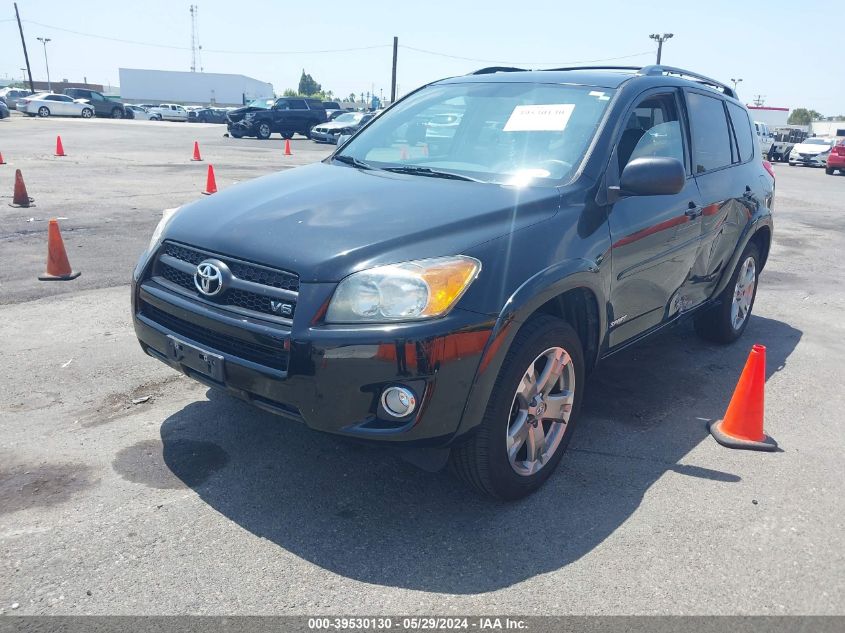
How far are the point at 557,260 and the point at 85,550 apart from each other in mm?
2246

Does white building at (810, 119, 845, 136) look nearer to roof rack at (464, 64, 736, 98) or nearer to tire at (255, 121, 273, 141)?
tire at (255, 121, 273, 141)

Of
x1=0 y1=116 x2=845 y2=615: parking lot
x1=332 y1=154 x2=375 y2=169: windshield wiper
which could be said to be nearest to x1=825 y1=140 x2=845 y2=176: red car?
x1=0 y1=116 x2=845 y2=615: parking lot

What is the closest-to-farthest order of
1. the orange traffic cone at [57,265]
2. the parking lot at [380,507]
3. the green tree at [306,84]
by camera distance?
the parking lot at [380,507] < the orange traffic cone at [57,265] < the green tree at [306,84]

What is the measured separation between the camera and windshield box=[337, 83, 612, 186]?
11.8 feet

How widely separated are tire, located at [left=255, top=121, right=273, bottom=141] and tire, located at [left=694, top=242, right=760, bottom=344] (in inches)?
1080

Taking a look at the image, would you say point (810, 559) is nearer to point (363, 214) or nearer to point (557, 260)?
point (557, 260)

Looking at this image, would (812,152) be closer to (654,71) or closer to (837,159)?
(837,159)

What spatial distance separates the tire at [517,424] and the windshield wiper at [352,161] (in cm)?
156

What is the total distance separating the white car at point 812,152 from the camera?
106 feet

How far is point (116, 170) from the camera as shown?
1573cm

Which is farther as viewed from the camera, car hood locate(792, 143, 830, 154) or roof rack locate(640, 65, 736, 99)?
car hood locate(792, 143, 830, 154)

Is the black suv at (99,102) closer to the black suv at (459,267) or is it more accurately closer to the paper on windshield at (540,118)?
the black suv at (459,267)

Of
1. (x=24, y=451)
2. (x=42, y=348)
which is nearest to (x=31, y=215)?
(x=42, y=348)

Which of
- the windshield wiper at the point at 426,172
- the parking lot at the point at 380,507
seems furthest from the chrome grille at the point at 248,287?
the windshield wiper at the point at 426,172
